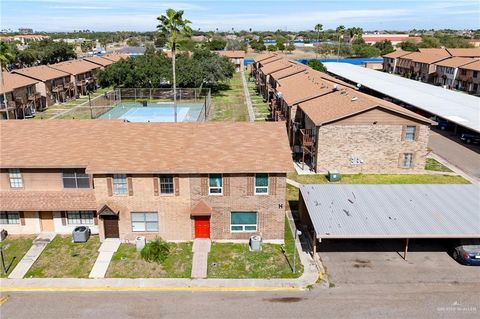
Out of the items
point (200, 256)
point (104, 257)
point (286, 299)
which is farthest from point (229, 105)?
point (286, 299)

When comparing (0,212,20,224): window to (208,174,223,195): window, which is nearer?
(208,174,223,195): window

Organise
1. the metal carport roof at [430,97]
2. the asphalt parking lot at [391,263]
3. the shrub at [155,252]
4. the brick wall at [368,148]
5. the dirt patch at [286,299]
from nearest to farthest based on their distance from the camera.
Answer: the dirt patch at [286,299], the asphalt parking lot at [391,263], the shrub at [155,252], the brick wall at [368,148], the metal carport roof at [430,97]

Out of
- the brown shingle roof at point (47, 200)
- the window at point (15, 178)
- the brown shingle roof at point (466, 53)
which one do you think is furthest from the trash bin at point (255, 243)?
the brown shingle roof at point (466, 53)

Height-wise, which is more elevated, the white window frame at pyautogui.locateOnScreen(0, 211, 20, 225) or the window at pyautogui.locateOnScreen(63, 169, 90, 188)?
the window at pyautogui.locateOnScreen(63, 169, 90, 188)

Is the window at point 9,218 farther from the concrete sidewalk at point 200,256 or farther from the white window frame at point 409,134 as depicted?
the white window frame at point 409,134

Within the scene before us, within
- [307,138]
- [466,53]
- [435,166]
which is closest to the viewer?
[307,138]

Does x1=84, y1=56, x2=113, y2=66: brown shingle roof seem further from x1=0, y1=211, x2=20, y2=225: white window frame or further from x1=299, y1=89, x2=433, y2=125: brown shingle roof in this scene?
x1=0, y1=211, x2=20, y2=225: white window frame

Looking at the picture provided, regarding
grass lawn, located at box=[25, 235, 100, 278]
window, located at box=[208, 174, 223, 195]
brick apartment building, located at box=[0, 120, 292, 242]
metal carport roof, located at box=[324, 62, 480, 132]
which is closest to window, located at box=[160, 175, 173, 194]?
brick apartment building, located at box=[0, 120, 292, 242]

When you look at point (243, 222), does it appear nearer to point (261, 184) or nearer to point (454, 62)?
point (261, 184)
